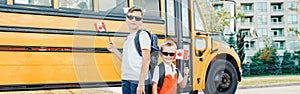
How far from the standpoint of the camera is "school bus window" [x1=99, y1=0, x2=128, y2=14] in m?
5.75

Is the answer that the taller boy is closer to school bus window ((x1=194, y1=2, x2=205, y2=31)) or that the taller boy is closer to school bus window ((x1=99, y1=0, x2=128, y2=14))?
school bus window ((x1=99, y1=0, x2=128, y2=14))

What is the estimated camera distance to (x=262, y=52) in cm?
3450

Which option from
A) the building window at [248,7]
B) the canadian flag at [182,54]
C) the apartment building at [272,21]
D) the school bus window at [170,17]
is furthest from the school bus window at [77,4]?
the apartment building at [272,21]

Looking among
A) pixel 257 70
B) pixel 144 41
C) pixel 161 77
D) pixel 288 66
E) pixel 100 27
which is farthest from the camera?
pixel 288 66

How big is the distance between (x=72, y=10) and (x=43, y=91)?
1.07m

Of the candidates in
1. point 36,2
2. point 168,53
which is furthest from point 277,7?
point 168,53

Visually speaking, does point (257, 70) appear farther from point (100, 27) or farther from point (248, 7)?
point (100, 27)

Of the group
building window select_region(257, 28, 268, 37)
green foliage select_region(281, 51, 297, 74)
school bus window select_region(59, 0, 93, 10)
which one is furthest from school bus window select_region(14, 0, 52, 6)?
building window select_region(257, 28, 268, 37)

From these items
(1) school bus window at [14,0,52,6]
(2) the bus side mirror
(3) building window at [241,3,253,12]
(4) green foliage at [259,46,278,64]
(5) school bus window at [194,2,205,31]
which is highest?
(3) building window at [241,3,253,12]

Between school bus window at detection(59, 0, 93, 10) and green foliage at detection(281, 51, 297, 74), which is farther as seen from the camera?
green foliage at detection(281, 51, 297, 74)

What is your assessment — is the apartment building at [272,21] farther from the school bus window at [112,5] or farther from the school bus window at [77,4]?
the school bus window at [77,4]

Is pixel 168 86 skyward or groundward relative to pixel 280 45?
skyward

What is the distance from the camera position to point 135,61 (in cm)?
396

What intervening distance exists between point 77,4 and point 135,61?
1892 millimetres
